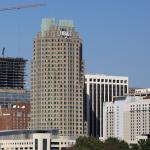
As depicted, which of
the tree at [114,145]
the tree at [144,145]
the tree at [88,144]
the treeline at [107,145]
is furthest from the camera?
the tree at [88,144]

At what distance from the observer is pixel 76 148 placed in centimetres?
18138

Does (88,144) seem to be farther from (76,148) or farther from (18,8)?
(18,8)

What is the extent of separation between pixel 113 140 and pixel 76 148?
836cm

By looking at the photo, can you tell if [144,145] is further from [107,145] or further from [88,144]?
[88,144]

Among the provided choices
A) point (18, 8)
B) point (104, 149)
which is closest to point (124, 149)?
point (104, 149)

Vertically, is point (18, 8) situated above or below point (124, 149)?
above

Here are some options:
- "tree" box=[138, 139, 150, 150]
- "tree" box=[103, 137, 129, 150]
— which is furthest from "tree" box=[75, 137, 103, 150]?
"tree" box=[138, 139, 150, 150]

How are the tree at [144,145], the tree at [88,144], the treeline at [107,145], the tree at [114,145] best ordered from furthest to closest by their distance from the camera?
the tree at [88,144] → the tree at [114,145] → the treeline at [107,145] → the tree at [144,145]

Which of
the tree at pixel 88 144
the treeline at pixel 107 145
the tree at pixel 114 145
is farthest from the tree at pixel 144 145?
the tree at pixel 88 144

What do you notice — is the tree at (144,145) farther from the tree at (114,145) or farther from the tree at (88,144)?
the tree at (88,144)

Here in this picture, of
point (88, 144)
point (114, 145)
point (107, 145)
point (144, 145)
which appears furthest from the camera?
point (88, 144)

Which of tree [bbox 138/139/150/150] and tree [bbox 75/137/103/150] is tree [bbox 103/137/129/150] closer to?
tree [bbox 75/137/103/150]

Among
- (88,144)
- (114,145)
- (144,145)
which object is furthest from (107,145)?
(144,145)

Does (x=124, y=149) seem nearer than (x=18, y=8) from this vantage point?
No
